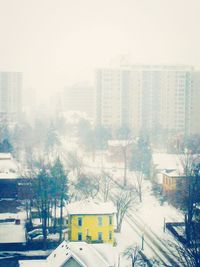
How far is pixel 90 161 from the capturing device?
58.5 feet

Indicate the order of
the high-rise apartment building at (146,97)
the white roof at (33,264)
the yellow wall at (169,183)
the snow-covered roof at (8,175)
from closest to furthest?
the white roof at (33,264), the snow-covered roof at (8,175), the yellow wall at (169,183), the high-rise apartment building at (146,97)

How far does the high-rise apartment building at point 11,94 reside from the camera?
28281 mm

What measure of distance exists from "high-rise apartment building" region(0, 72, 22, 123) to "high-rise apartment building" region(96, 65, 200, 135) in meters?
5.93

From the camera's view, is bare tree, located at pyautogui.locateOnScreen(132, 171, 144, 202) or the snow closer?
bare tree, located at pyautogui.locateOnScreen(132, 171, 144, 202)

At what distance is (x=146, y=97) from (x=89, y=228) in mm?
16461

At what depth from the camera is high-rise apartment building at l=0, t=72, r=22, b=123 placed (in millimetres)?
28281

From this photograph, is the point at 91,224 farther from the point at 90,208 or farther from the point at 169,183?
the point at 169,183

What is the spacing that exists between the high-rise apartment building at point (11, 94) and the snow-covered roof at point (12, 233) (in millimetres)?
18132

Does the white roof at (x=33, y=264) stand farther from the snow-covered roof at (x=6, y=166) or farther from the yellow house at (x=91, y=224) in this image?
the snow-covered roof at (x=6, y=166)

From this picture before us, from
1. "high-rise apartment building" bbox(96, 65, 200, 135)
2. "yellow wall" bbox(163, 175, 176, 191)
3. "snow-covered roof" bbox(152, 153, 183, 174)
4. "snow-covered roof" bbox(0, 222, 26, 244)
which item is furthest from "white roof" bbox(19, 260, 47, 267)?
"high-rise apartment building" bbox(96, 65, 200, 135)

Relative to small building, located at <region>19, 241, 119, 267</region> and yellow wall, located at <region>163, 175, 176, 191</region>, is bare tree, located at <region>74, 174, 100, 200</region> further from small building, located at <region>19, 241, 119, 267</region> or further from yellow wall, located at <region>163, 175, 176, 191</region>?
small building, located at <region>19, 241, 119, 267</region>

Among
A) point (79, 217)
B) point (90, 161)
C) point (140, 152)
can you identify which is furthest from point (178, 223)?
point (90, 161)

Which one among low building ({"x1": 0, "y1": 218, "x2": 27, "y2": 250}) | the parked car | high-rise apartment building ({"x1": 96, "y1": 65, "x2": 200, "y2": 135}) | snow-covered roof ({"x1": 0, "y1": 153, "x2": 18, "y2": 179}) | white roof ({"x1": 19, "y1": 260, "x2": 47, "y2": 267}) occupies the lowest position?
the parked car

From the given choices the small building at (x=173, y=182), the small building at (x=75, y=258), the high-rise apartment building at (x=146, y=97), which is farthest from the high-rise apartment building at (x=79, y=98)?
the small building at (x=75, y=258)
